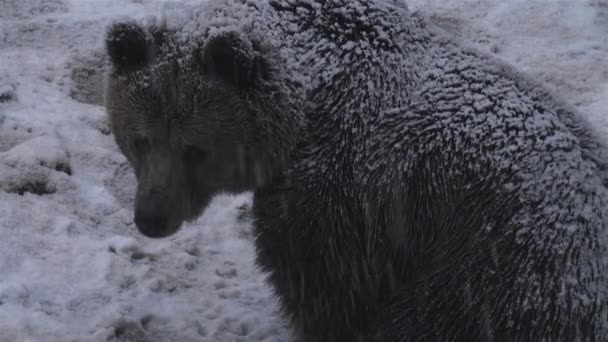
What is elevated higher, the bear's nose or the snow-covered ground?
the bear's nose

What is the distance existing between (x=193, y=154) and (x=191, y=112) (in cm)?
22

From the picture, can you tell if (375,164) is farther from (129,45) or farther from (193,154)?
(129,45)

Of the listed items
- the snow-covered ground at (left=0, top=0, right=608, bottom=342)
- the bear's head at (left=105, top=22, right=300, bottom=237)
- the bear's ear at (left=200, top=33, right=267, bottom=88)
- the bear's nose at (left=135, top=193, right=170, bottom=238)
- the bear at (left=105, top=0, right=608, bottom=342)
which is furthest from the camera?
the snow-covered ground at (left=0, top=0, right=608, bottom=342)

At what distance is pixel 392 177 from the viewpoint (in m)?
3.31

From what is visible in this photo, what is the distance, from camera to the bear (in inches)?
121

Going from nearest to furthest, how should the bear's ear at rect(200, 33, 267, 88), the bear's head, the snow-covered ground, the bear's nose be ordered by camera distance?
1. the bear's ear at rect(200, 33, 267, 88)
2. the bear's head
3. the bear's nose
4. the snow-covered ground

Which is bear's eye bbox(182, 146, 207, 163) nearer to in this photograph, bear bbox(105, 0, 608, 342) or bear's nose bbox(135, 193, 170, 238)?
bear bbox(105, 0, 608, 342)

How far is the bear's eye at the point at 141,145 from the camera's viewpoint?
3.47 m

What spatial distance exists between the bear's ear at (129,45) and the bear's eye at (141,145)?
348 millimetres

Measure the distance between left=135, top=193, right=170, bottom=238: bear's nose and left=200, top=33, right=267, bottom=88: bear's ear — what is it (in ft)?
2.12

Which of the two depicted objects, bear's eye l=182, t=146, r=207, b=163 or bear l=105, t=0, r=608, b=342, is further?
bear's eye l=182, t=146, r=207, b=163

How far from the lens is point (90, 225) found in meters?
4.93

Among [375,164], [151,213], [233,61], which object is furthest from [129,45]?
[375,164]

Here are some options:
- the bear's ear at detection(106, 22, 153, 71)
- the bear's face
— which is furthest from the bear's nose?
the bear's ear at detection(106, 22, 153, 71)
